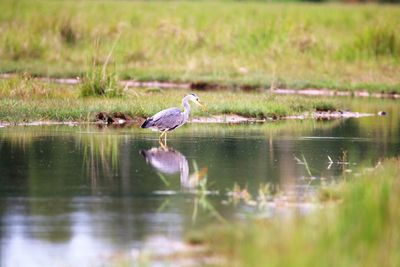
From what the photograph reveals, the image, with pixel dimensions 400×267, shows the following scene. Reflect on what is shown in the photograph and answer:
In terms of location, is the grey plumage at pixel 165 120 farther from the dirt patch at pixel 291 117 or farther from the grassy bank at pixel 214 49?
the grassy bank at pixel 214 49

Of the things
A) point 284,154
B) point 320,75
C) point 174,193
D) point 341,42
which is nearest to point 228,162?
point 284,154

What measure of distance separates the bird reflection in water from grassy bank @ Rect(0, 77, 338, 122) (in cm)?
372

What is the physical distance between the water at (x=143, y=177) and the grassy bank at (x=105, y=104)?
2.53 ft

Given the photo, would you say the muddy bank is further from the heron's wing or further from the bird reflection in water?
the bird reflection in water

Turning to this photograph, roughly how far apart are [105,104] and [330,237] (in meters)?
13.9

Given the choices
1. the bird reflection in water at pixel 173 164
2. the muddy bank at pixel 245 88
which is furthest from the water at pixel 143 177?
the muddy bank at pixel 245 88

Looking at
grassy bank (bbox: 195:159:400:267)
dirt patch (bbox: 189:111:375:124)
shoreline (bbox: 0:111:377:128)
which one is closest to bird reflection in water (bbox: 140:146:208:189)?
shoreline (bbox: 0:111:377:128)

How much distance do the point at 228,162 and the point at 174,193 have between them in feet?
10.8

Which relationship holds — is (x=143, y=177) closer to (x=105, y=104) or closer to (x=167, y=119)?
(x=167, y=119)

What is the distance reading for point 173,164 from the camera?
1667cm

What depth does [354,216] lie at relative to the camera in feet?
33.2

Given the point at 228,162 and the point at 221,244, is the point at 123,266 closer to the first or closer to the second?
the point at 221,244

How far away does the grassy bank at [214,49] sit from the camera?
33.1 m

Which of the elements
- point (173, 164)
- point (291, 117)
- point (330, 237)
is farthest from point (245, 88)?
point (330, 237)
